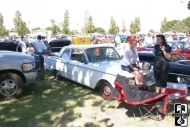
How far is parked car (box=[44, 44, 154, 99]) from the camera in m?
6.08

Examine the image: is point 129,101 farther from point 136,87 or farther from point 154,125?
point 154,125

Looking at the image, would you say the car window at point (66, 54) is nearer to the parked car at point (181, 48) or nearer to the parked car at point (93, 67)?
the parked car at point (93, 67)

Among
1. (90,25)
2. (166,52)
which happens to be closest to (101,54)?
(166,52)

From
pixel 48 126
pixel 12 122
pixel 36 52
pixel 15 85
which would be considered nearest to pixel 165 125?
pixel 48 126

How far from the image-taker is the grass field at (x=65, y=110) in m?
4.95

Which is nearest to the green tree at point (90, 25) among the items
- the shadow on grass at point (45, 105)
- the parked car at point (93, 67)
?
the parked car at point (93, 67)

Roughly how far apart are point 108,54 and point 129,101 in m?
2.68

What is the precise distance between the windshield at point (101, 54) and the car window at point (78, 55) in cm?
19

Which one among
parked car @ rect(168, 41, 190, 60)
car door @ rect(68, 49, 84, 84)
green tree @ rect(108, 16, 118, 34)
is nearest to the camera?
car door @ rect(68, 49, 84, 84)

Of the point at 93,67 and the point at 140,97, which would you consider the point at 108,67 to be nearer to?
the point at 93,67

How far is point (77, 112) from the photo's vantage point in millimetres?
5551

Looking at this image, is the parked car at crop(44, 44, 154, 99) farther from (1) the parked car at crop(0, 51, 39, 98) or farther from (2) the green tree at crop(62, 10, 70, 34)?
(2) the green tree at crop(62, 10, 70, 34)

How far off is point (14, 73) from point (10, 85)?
0.35 metres

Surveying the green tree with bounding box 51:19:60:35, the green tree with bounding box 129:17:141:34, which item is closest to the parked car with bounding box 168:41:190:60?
the green tree with bounding box 129:17:141:34
